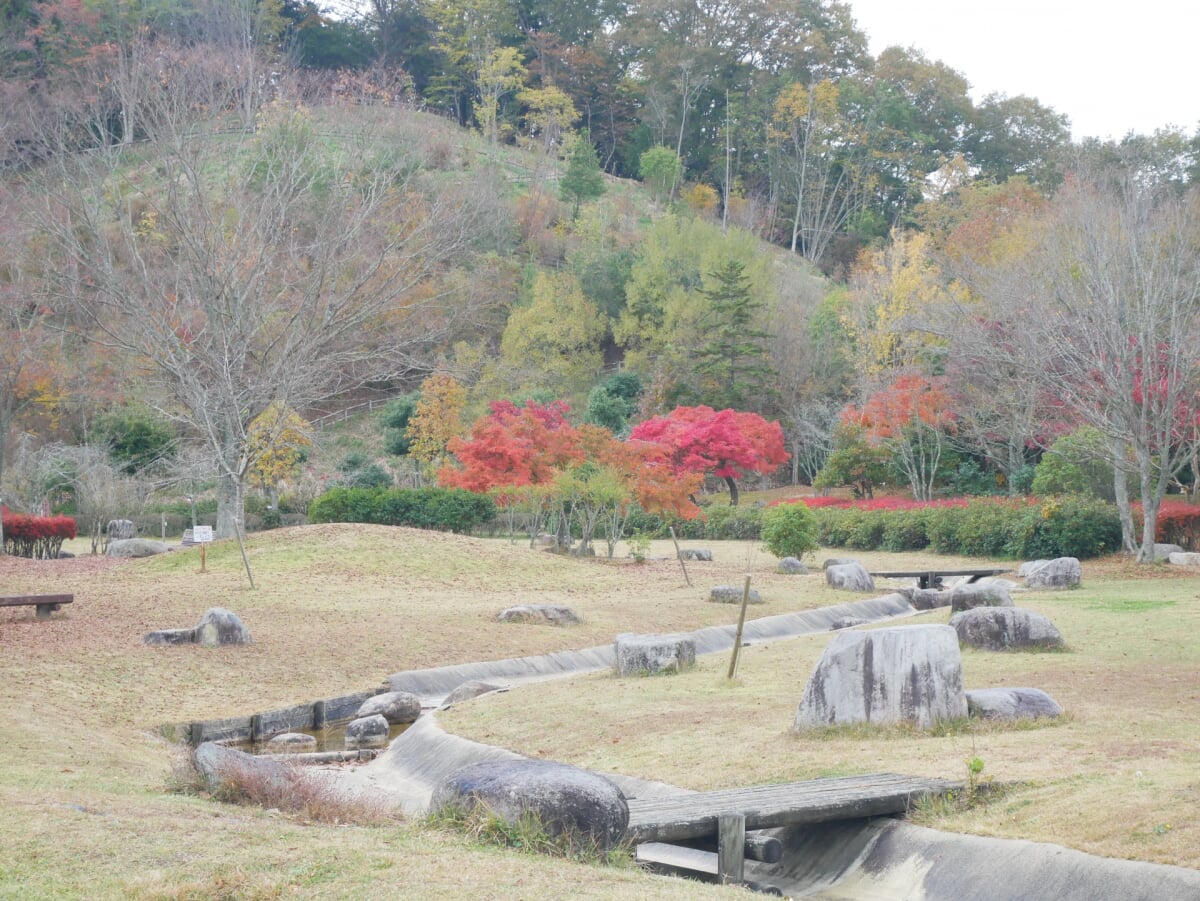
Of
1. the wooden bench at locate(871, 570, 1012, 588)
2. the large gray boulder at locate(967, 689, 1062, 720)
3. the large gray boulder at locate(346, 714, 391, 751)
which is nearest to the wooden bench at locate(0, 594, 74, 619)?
the large gray boulder at locate(346, 714, 391, 751)

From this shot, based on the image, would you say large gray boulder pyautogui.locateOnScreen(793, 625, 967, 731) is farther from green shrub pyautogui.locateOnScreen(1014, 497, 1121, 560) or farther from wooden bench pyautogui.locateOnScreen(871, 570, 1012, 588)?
green shrub pyautogui.locateOnScreen(1014, 497, 1121, 560)

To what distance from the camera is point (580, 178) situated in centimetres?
6969

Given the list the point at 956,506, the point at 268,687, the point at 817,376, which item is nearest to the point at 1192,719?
the point at 268,687

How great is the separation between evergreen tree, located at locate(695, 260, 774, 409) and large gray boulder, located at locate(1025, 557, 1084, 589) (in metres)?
25.6

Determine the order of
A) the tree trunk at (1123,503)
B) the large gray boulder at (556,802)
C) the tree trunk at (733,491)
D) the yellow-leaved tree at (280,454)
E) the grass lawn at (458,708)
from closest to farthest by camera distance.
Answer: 1. the grass lawn at (458,708)
2. the large gray boulder at (556,802)
3. the tree trunk at (1123,503)
4. the yellow-leaved tree at (280,454)
5. the tree trunk at (733,491)

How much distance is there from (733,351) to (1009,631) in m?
36.2

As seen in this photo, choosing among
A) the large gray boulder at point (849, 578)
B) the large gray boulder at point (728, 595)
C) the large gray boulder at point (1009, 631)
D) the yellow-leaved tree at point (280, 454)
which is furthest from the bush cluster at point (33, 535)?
the large gray boulder at point (1009, 631)

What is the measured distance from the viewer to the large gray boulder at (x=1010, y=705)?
9664 millimetres

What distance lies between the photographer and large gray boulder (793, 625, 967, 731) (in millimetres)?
9531

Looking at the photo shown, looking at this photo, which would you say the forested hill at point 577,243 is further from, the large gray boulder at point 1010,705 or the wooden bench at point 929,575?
the large gray boulder at point 1010,705

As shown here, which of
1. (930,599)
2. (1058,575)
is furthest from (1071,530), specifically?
(930,599)

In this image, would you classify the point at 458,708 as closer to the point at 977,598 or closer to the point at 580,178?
the point at 977,598

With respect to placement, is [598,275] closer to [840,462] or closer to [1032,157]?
[840,462]

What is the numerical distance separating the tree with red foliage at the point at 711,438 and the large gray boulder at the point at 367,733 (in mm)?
25898
